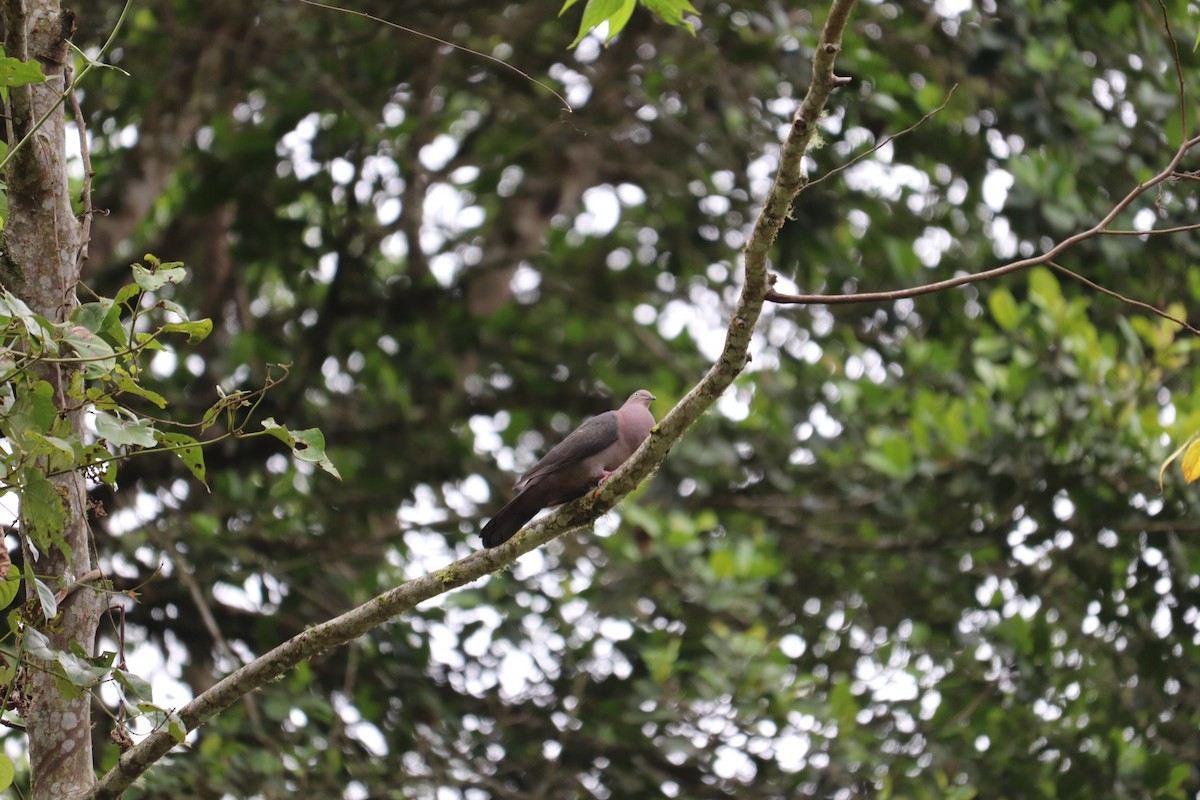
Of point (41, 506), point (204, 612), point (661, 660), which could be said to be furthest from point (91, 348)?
point (661, 660)

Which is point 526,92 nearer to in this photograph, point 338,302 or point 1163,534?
point 338,302

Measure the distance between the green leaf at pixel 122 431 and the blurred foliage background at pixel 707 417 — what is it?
322 centimetres

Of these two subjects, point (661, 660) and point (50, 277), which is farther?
point (661, 660)

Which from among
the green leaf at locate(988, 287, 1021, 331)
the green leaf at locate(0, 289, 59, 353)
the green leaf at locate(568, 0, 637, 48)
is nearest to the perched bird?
the green leaf at locate(568, 0, 637, 48)

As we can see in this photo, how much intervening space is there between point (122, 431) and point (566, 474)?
207cm

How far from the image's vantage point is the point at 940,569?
7.32 meters

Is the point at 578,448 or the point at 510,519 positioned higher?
the point at 578,448

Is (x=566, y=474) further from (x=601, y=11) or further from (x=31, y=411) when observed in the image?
(x=31, y=411)

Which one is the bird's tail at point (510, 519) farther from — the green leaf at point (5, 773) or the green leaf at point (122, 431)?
the green leaf at point (5, 773)

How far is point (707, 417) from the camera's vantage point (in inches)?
302

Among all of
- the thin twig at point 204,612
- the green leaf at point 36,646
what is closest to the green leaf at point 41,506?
the green leaf at point 36,646

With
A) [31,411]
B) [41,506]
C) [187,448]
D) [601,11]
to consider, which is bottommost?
[41,506]

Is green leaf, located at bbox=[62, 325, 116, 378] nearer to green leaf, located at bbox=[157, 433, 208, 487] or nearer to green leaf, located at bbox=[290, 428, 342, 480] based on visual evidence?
green leaf, located at bbox=[157, 433, 208, 487]

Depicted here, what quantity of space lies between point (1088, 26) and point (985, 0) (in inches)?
24.2
